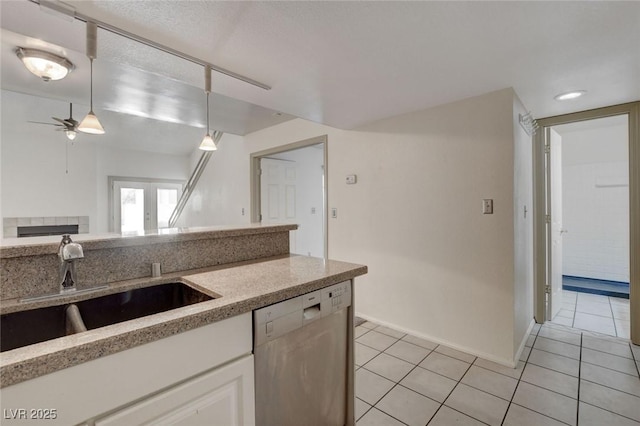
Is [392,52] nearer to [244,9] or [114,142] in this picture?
[244,9]

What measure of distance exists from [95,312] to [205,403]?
2.09ft

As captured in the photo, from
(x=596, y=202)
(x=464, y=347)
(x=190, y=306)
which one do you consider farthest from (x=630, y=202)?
(x=190, y=306)

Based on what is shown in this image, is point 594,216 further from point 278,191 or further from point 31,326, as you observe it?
point 31,326

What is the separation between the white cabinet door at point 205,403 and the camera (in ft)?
2.65

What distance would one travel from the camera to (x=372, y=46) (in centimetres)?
155

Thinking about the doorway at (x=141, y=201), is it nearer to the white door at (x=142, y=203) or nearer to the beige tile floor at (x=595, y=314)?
the white door at (x=142, y=203)

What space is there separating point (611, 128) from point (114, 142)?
8329mm

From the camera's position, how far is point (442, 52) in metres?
1.62

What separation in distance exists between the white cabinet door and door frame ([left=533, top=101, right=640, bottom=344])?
3.10 metres

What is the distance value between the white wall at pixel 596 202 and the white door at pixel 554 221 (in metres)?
1.37

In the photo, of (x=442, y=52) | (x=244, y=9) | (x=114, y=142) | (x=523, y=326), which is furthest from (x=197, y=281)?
(x=114, y=142)

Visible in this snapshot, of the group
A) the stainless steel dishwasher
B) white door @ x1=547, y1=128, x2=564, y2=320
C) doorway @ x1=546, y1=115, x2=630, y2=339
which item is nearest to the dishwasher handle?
the stainless steel dishwasher

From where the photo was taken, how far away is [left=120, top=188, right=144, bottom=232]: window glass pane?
20.0 ft

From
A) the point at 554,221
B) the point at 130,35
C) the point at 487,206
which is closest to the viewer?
the point at 130,35
